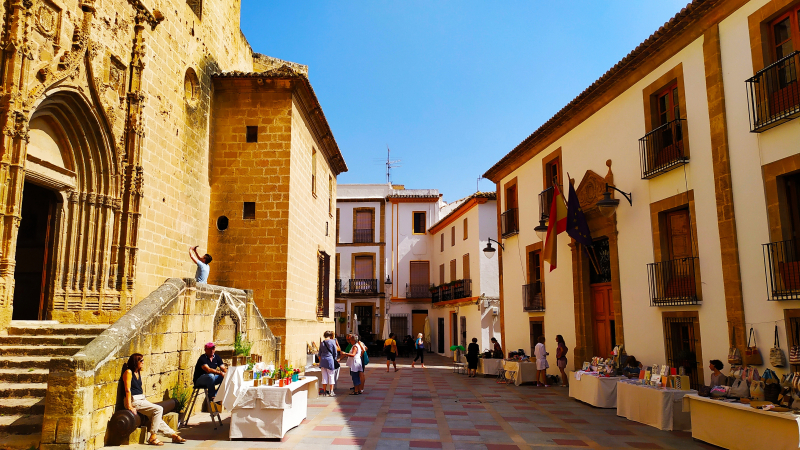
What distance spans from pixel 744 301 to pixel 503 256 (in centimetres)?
1046

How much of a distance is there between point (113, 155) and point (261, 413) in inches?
208

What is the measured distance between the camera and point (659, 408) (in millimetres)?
8359

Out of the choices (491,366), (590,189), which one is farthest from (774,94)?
(491,366)

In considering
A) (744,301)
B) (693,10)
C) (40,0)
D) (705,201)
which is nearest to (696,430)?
(744,301)

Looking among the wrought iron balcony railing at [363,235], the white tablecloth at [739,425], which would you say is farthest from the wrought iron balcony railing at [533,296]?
the wrought iron balcony railing at [363,235]

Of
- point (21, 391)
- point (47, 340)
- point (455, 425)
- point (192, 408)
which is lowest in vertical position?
point (455, 425)

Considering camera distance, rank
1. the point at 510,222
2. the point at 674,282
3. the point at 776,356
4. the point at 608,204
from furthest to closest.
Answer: the point at 510,222 < the point at 608,204 < the point at 674,282 < the point at 776,356

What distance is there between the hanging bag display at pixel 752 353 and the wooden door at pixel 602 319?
442 cm

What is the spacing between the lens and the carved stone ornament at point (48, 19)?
8047 mm

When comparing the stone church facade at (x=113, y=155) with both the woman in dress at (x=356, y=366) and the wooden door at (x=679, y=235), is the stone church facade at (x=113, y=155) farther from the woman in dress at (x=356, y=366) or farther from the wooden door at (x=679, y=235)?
the wooden door at (x=679, y=235)

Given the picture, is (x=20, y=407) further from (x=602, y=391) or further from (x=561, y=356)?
(x=561, y=356)

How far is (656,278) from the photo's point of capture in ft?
34.3

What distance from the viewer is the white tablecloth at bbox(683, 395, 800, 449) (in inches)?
236

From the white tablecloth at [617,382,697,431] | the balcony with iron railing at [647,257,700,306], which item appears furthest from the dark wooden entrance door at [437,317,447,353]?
the white tablecloth at [617,382,697,431]
